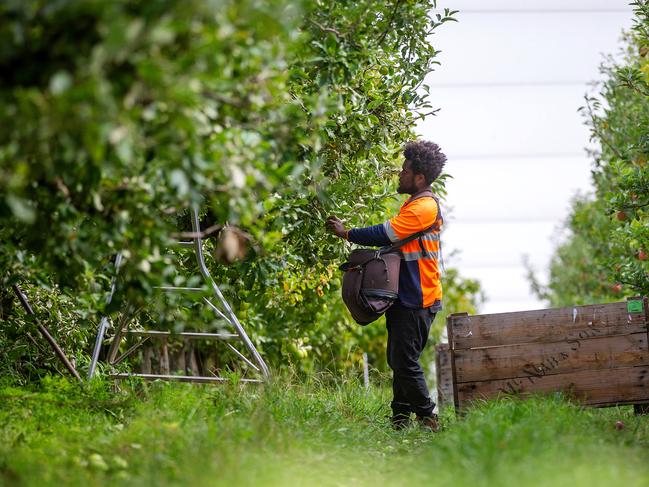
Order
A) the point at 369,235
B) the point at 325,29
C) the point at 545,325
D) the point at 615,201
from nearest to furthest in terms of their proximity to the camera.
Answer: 1. the point at 325,29
2. the point at 369,235
3. the point at 545,325
4. the point at 615,201

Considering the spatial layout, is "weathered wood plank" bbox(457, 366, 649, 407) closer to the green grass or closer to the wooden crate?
the wooden crate

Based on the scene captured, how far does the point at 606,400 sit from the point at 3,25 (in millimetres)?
4357

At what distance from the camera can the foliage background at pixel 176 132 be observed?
2670 mm

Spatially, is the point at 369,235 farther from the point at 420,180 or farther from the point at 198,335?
the point at 198,335

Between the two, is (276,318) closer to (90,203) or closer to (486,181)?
(90,203)

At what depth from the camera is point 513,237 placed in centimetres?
1719

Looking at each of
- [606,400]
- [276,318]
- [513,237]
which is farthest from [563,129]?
[606,400]

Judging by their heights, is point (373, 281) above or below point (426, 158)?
below

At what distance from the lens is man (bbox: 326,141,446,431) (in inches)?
214

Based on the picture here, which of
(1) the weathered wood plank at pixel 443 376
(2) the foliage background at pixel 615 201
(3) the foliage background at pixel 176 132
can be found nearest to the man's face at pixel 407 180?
(3) the foliage background at pixel 176 132

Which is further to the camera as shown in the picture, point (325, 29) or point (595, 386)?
point (595, 386)

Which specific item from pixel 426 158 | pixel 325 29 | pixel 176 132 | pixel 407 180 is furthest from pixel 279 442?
pixel 426 158

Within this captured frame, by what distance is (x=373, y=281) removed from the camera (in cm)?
538

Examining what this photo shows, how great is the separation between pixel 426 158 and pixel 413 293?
2.79ft
